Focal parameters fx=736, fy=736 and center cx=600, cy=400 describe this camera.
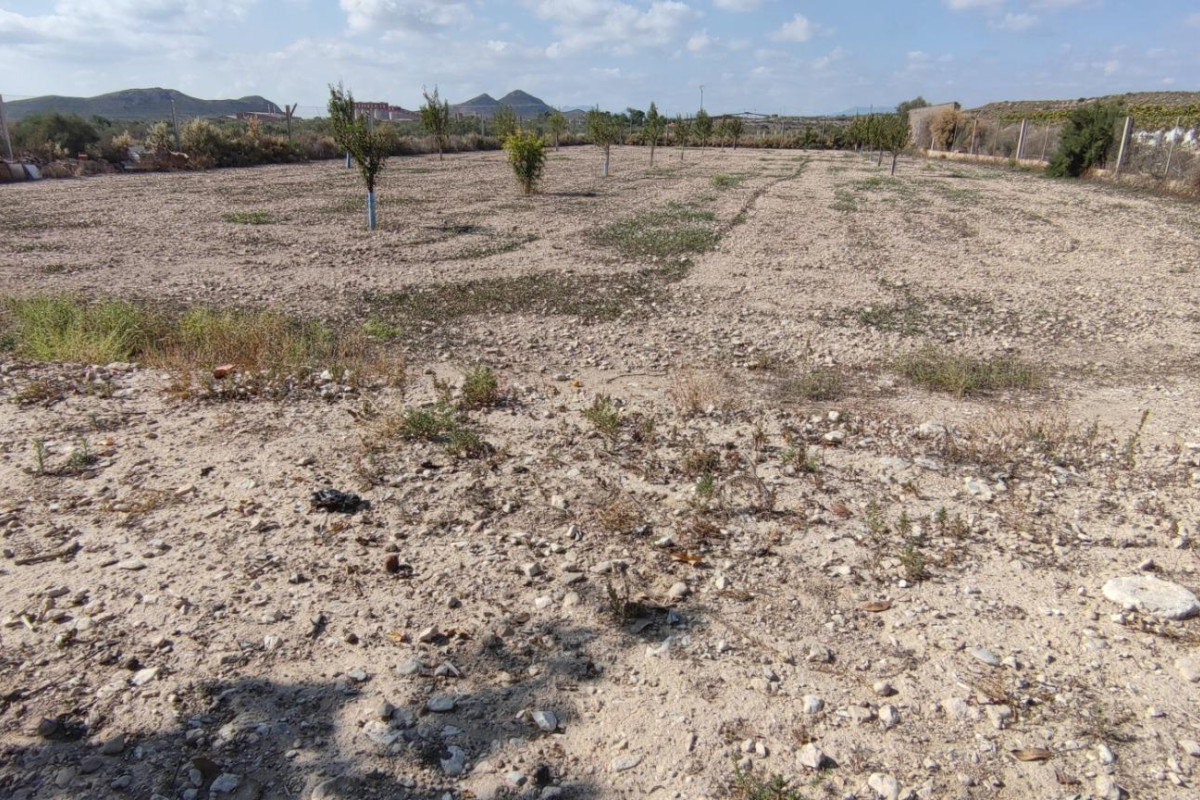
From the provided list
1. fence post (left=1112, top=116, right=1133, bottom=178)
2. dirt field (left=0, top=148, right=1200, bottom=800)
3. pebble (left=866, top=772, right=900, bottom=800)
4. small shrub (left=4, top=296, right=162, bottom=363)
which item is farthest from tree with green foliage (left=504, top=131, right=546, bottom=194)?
fence post (left=1112, top=116, right=1133, bottom=178)

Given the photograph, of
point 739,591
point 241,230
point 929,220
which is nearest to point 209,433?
point 739,591

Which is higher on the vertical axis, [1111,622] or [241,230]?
[241,230]

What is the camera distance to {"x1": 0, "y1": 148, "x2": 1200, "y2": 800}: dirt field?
8.18ft

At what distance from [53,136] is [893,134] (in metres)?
32.2

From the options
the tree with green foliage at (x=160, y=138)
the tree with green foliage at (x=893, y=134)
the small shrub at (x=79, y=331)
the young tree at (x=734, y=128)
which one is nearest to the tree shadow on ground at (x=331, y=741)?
the small shrub at (x=79, y=331)

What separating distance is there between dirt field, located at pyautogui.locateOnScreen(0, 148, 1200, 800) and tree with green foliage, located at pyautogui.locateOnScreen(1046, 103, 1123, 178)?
23.9 m

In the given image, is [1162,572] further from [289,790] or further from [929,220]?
[929,220]

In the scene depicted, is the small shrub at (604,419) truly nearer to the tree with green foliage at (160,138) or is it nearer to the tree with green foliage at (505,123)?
the tree with green foliage at (160,138)

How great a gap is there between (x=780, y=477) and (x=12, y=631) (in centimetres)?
Result: 382

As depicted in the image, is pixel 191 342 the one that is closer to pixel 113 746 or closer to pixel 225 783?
pixel 113 746

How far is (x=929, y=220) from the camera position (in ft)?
52.8

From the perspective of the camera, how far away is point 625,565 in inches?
142

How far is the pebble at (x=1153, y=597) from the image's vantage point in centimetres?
321

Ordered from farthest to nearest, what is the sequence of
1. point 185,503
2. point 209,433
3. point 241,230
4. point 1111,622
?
1. point 241,230
2. point 209,433
3. point 185,503
4. point 1111,622
